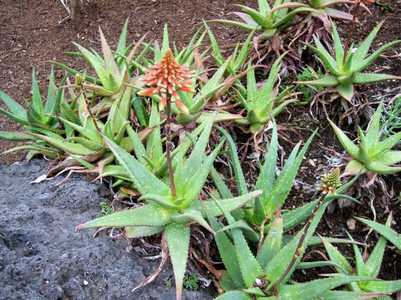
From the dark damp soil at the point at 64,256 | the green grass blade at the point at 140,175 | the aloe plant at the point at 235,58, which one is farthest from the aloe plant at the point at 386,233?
the aloe plant at the point at 235,58

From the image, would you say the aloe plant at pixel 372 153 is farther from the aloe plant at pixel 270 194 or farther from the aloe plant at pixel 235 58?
the aloe plant at pixel 235 58

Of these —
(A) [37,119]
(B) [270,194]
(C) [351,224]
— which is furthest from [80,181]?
(C) [351,224]

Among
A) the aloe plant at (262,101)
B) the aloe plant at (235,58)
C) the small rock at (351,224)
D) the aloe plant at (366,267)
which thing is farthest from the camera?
the aloe plant at (235,58)

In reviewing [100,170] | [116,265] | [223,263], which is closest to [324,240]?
[223,263]

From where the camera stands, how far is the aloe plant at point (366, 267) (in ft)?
8.05

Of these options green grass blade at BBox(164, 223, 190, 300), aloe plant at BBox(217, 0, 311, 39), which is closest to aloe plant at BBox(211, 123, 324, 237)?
green grass blade at BBox(164, 223, 190, 300)

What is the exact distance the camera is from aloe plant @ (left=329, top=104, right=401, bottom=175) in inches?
111

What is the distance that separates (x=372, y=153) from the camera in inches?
113

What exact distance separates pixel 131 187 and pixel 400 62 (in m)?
1.93

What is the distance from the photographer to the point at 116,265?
242 centimetres

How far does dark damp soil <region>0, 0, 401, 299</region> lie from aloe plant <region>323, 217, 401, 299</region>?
0.22m

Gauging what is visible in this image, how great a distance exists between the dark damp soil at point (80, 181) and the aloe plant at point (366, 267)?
22 cm

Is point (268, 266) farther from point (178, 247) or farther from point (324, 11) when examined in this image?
point (324, 11)

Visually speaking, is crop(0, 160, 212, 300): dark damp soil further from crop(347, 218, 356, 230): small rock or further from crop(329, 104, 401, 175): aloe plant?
crop(329, 104, 401, 175): aloe plant
